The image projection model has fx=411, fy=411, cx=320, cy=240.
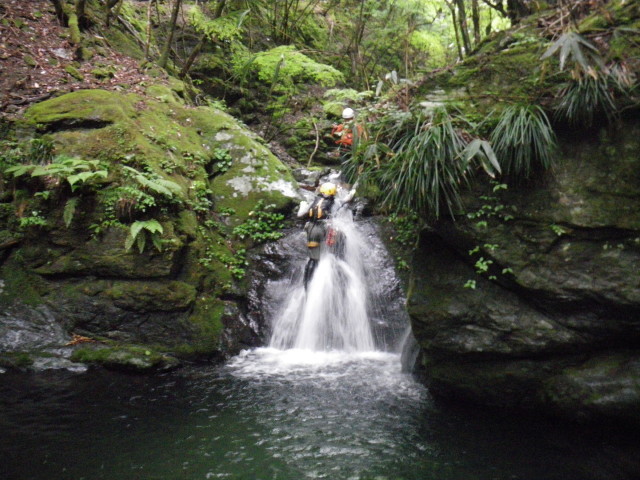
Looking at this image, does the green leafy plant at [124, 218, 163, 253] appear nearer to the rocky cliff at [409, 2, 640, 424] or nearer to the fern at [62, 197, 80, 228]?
the fern at [62, 197, 80, 228]

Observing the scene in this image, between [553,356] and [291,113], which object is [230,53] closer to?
[291,113]

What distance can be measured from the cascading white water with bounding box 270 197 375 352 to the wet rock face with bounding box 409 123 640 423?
253 cm

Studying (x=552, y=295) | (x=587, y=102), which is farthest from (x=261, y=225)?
(x=587, y=102)

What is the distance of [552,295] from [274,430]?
320 centimetres

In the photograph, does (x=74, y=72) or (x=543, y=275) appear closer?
(x=543, y=275)

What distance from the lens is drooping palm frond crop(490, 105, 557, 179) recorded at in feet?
13.3

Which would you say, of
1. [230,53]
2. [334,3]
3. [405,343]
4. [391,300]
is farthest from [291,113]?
[405,343]

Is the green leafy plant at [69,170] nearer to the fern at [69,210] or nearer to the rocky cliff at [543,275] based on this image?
the fern at [69,210]

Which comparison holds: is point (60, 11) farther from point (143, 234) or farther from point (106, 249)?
point (143, 234)

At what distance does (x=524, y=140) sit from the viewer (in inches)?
160

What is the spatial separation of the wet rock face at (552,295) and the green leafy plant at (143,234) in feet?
13.1

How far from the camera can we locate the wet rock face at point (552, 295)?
3912 mm

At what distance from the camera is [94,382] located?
5.46 m

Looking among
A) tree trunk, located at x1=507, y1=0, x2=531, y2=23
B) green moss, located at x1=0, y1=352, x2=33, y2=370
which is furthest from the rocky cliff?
green moss, located at x1=0, y1=352, x2=33, y2=370
